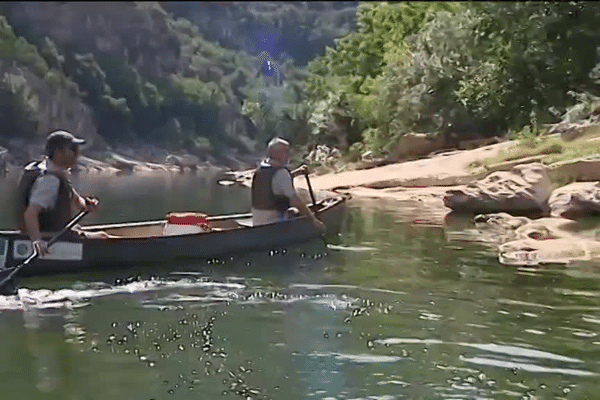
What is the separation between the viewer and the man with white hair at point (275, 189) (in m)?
13.1

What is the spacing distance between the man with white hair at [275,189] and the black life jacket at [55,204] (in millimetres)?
3274

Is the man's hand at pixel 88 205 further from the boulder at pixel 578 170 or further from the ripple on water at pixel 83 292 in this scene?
the boulder at pixel 578 170

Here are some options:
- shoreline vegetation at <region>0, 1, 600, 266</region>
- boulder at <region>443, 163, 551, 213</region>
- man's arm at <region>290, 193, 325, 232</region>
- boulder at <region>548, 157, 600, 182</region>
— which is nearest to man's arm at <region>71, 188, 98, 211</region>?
man's arm at <region>290, 193, 325, 232</region>

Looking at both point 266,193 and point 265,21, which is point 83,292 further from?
point 265,21

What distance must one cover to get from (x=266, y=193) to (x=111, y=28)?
82646mm

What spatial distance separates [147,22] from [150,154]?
21.2 metres

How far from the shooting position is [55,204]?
34.3 ft

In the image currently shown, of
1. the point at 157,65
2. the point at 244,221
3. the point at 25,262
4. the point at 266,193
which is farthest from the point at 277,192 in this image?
the point at 157,65

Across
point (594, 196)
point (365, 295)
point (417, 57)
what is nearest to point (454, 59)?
point (417, 57)

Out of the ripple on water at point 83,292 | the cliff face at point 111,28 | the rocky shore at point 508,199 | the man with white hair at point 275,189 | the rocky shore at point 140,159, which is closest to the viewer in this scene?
the ripple on water at point 83,292

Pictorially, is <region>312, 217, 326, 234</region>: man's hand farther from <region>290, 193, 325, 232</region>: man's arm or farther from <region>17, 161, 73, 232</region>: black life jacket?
<region>17, 161, 73, 232</region>: black life jacket

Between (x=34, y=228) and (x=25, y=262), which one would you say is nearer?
(x=25, y=262)

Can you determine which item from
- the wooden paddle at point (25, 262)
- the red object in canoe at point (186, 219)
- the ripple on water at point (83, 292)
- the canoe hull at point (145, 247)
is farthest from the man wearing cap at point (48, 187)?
the red object in canoe at point (186, 219)

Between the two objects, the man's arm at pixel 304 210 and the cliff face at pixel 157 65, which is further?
the cliff face at pixel 157 65
